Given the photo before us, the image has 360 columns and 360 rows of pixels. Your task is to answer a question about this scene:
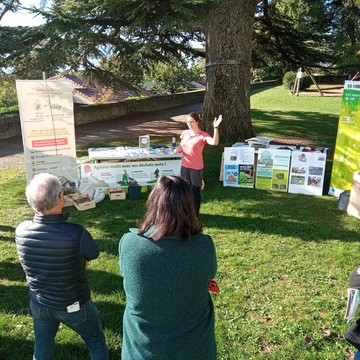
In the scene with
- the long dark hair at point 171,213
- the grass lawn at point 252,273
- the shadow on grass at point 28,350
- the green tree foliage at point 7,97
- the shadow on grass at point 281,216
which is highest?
the green tree foliage at point 7,97

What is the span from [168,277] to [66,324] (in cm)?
118

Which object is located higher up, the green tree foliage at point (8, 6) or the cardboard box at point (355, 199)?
the green tree foliage at point (8, 6)

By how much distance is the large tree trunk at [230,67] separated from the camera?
9.38 metres

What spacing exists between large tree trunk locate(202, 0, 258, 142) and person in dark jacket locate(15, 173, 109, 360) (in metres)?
8.15

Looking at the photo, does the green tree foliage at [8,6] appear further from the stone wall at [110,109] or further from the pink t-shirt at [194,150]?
the pink t-shirt at [194,150]

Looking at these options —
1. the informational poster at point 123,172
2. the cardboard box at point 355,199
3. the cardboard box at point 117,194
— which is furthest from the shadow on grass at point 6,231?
the cardboard box at point 355,199

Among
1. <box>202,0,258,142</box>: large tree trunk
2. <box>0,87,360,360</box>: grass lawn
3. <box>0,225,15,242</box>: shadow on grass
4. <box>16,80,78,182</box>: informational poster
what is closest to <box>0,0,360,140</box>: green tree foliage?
<box>202,0,258,142</box>: large tree trunk

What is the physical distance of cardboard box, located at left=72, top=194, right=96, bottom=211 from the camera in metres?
6.42

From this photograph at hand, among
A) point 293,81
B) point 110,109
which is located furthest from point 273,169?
point 293,81

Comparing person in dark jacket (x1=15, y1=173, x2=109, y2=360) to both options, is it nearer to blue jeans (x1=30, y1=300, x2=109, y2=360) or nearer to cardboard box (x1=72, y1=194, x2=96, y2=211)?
blue jeans (x1=30, y1=300, x2=109, y2=360)

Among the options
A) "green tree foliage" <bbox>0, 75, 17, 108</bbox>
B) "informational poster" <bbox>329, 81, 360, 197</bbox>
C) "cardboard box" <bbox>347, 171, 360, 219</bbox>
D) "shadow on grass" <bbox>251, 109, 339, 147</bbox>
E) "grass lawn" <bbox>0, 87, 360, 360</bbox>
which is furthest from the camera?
"green tree foliage" <bbox>0, 75, 17, 108</bbox>

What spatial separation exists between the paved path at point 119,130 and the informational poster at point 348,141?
22.8ft

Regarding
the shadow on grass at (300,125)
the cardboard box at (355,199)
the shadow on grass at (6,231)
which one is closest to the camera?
the shadow on grass at (6,231)

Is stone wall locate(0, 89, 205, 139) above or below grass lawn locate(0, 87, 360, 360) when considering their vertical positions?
above
